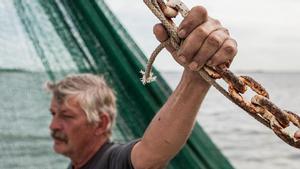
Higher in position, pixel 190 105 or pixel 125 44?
pixel 190 105

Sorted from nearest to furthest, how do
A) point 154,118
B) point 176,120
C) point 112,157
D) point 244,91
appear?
point 244,91 < point 176,120 < point 154,118 < point 112,157

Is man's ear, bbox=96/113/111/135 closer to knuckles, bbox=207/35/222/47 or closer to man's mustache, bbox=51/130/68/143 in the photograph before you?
man's mustache, bbox=51/130/68/143

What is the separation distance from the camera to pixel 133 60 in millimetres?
3359

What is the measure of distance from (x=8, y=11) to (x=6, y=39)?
159 mm

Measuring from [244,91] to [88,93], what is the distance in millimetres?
1498

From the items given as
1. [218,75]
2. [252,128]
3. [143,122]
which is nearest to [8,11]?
[143,122]

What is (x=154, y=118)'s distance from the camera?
2.19m

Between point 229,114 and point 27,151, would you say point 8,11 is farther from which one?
point 229,114

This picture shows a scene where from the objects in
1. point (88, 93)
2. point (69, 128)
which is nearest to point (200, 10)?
point (88, 93)

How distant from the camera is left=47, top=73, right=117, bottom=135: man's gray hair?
2830mm

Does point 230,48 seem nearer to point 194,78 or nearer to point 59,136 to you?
point 194,78

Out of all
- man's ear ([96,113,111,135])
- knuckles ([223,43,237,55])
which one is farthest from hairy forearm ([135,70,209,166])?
man's ear ([96,113,111,135])

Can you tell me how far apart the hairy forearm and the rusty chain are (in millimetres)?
536

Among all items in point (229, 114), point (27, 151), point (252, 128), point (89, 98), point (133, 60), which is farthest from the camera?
point (229, 114)
